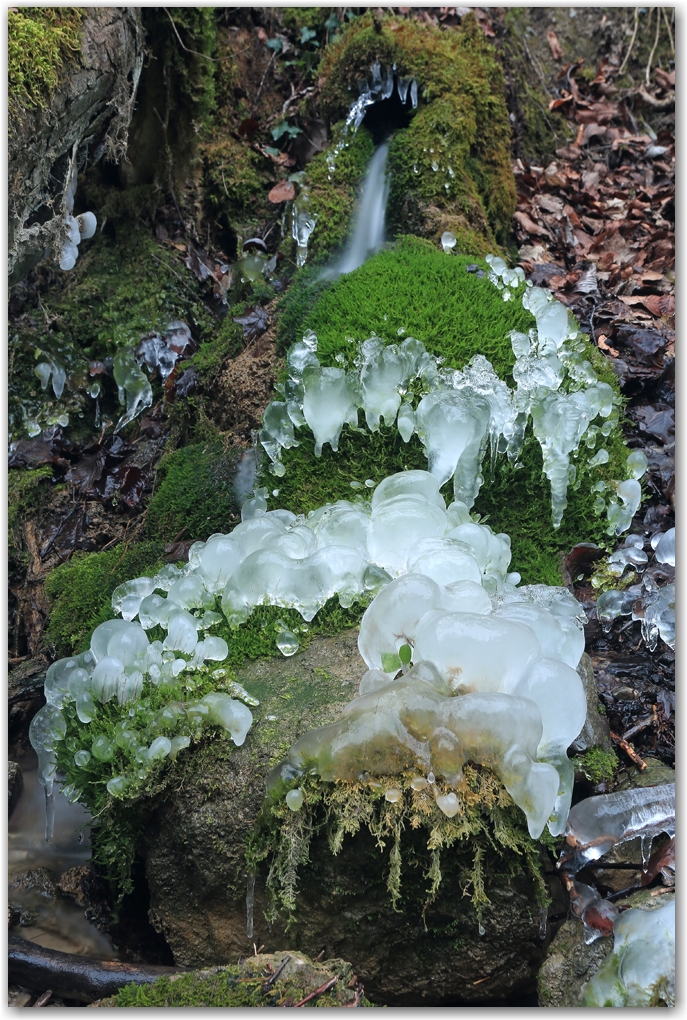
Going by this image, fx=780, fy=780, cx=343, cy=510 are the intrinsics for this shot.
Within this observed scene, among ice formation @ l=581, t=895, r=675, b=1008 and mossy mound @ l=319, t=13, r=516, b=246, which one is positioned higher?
mossy mound @ l=319, t=13, r=516, b=246

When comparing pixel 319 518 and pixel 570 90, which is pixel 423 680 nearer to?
pixel 319 518

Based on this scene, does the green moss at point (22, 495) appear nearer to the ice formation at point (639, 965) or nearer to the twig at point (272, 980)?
the twig at point (272, 980)

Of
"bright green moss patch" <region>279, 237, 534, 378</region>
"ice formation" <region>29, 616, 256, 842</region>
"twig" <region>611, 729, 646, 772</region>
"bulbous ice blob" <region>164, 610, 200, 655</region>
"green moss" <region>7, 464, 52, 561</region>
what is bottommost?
"green moss" <region>7, 464, 52, 561</region>

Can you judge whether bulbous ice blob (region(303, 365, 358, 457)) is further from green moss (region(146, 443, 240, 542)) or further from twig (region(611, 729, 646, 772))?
twig (region(611, 729, 646, 772))

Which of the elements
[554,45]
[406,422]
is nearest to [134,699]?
[406,422]

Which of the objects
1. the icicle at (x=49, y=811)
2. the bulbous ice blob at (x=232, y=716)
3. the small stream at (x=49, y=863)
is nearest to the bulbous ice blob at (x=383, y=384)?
the bulbous ice blob at (x=232, y=716)

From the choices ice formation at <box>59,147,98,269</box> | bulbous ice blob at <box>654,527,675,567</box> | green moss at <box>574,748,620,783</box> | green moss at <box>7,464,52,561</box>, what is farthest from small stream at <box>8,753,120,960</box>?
ice formation at <box>59,147,98,269</box>
